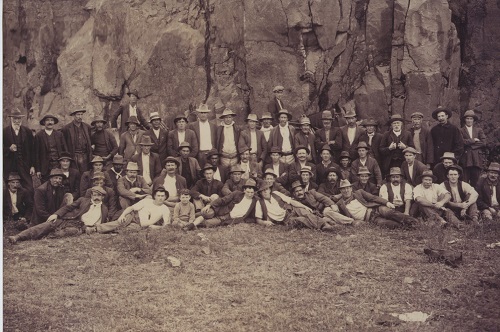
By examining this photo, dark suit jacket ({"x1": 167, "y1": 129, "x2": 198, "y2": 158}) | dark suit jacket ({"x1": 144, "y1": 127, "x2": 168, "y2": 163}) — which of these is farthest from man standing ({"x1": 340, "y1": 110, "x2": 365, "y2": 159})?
dark suit jacket ({"x1": 144, "y1": 127, "x2": 168, "y2": 163})

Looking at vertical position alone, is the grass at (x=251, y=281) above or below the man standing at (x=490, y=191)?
below

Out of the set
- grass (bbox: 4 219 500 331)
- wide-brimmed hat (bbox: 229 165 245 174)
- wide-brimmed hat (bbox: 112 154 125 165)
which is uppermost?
wide-brimmed hat (bbox: 112 154 125 165)

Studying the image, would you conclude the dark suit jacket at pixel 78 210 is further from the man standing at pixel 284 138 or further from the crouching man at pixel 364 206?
the crouching man at pixel 364 206

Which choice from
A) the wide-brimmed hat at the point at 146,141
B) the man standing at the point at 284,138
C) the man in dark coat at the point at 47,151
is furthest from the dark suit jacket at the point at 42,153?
the man standing at the point at 284,138

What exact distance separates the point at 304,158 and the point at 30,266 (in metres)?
5.32

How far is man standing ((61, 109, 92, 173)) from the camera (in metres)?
12.1

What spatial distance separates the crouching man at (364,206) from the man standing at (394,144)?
1.44 meters

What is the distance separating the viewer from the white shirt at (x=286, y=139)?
39.7 ft

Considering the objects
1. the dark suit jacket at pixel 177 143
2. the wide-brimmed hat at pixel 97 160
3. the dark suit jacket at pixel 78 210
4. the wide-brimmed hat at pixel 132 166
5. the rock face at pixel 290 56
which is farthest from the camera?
the rock face at pixel 290 56

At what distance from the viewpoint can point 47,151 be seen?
11812 mm

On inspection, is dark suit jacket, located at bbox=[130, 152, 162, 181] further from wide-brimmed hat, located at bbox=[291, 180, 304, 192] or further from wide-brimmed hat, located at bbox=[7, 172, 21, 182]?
wide-brimmed hat, located at bbox=[291, 180, 304, 192]

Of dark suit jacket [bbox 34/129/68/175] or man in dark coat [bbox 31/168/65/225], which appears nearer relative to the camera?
man in dark coat [bbox 31/168/65/225]

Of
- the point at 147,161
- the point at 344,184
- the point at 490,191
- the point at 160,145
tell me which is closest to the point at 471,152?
the point at 490,191

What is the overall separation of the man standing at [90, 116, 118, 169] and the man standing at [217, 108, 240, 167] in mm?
2151
